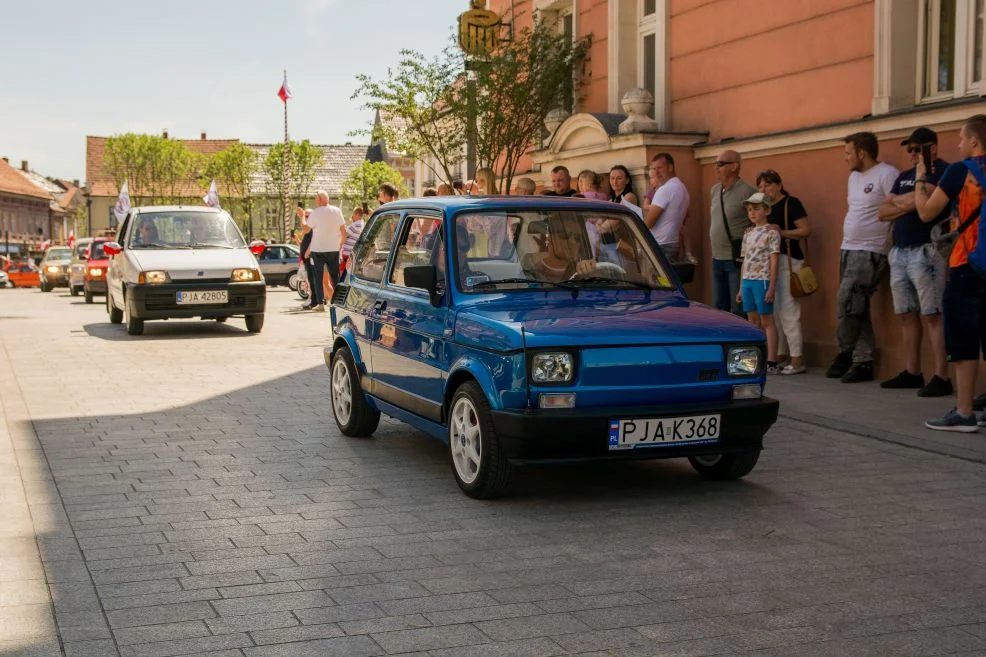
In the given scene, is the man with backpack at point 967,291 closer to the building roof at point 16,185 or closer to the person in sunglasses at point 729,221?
the person in sunglasses at point 729,221

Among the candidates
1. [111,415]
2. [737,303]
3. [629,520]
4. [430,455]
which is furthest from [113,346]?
[629,520]

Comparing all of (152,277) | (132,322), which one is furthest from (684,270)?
(132,322)

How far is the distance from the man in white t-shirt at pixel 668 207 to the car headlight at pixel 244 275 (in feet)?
21.4

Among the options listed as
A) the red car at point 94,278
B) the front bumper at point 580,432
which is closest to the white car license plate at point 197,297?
the front bumper at point 580,432

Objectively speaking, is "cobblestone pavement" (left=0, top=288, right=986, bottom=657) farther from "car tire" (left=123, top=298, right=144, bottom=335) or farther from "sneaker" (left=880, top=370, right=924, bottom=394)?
"car tire" (left=123, top=298, right=144, bottom=335)

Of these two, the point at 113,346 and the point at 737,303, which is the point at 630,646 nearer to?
the point at 737,303

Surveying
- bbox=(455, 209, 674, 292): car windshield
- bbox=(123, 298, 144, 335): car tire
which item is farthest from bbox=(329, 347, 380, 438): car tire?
bbox=(123, 298, 144, 335): car tire

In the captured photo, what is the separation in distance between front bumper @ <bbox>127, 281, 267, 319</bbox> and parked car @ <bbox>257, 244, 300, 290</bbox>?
24.2m

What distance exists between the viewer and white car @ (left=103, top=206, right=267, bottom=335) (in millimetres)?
17156

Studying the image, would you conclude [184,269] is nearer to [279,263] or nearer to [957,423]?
[957,423]

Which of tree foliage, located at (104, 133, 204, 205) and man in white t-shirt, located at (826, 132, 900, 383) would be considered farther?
tree foliage, located at (104, 133, 204, 205)

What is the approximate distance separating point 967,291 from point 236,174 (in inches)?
3681

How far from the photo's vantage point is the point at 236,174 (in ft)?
322

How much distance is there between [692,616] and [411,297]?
355 cm
